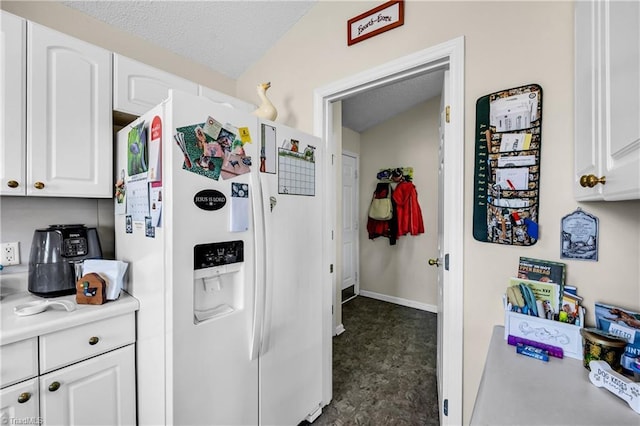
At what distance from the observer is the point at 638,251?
3.16ft

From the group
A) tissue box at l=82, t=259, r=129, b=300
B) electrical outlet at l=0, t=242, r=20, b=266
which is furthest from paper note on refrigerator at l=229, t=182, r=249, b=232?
electrical outlet at l=0, t=242, r=20, b=266

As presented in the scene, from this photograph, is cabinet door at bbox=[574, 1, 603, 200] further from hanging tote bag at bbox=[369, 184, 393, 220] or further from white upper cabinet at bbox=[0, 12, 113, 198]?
hanging tote bag at bbox=[369, 184, 393, 220]

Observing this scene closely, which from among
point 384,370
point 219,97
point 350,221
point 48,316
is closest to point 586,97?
point 219,97

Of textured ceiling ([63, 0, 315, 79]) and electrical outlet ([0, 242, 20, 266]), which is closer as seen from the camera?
electrical outlet ([0, 242, 20, 266])

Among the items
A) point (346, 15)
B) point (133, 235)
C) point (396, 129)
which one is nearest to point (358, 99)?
point (396, 129)

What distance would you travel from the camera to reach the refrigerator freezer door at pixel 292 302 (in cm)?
140

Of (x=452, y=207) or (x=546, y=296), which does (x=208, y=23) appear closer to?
(x=452, y=207)

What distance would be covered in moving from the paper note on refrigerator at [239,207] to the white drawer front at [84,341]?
0.66 metres

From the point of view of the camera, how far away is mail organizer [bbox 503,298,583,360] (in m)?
0.97

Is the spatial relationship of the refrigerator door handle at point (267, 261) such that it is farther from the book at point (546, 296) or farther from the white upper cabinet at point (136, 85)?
the book at point (546, 296)

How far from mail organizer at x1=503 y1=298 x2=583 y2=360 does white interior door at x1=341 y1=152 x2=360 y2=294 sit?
2776 mm

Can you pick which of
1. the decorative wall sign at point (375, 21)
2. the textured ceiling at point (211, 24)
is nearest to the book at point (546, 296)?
the textured ceiling at point (211, 24)

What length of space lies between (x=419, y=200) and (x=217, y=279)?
3069 mm

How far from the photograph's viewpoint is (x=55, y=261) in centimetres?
133
